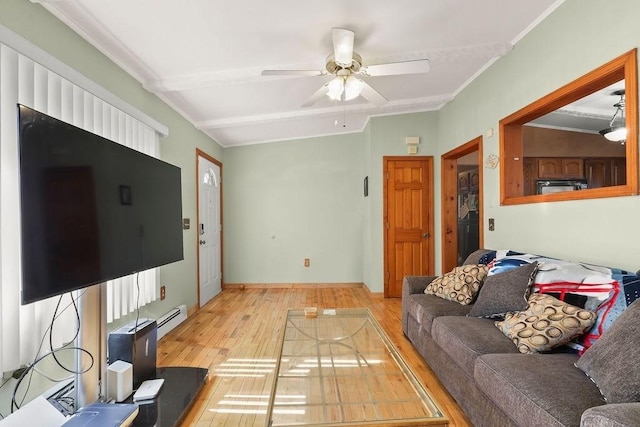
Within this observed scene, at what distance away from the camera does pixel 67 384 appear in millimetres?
1793

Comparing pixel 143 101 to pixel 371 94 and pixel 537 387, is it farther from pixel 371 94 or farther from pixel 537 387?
pixel 537 387

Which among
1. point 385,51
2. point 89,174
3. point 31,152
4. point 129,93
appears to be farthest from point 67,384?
point 385,51

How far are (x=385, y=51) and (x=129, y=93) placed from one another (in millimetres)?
2193

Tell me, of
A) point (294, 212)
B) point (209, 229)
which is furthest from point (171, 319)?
point (294, 212)

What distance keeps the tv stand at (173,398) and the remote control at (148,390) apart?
34 millimetres

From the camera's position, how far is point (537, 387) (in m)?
1.22

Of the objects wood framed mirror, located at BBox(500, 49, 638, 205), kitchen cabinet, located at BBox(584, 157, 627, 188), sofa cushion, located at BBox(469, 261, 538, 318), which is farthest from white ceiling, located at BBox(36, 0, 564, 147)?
kitchen cabinet, located at BBox(584, 157, 627, 188)

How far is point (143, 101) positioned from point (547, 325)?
3384mm

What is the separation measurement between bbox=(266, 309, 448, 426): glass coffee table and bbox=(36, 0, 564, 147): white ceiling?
2.07m

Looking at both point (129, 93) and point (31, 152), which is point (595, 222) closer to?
point (31, 152)

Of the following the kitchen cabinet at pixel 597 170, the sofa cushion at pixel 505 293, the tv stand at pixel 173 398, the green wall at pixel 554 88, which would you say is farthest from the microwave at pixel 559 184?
the tv stand at pixel 173 398

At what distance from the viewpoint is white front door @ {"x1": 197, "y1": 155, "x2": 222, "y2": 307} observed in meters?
4.04

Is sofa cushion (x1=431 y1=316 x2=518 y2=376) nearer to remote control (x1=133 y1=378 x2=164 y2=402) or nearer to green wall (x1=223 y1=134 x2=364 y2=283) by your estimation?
remote control (x1=133 y1=378 x2=164 y2=402)

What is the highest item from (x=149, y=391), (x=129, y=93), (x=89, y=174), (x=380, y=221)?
(x=129, y=93)
